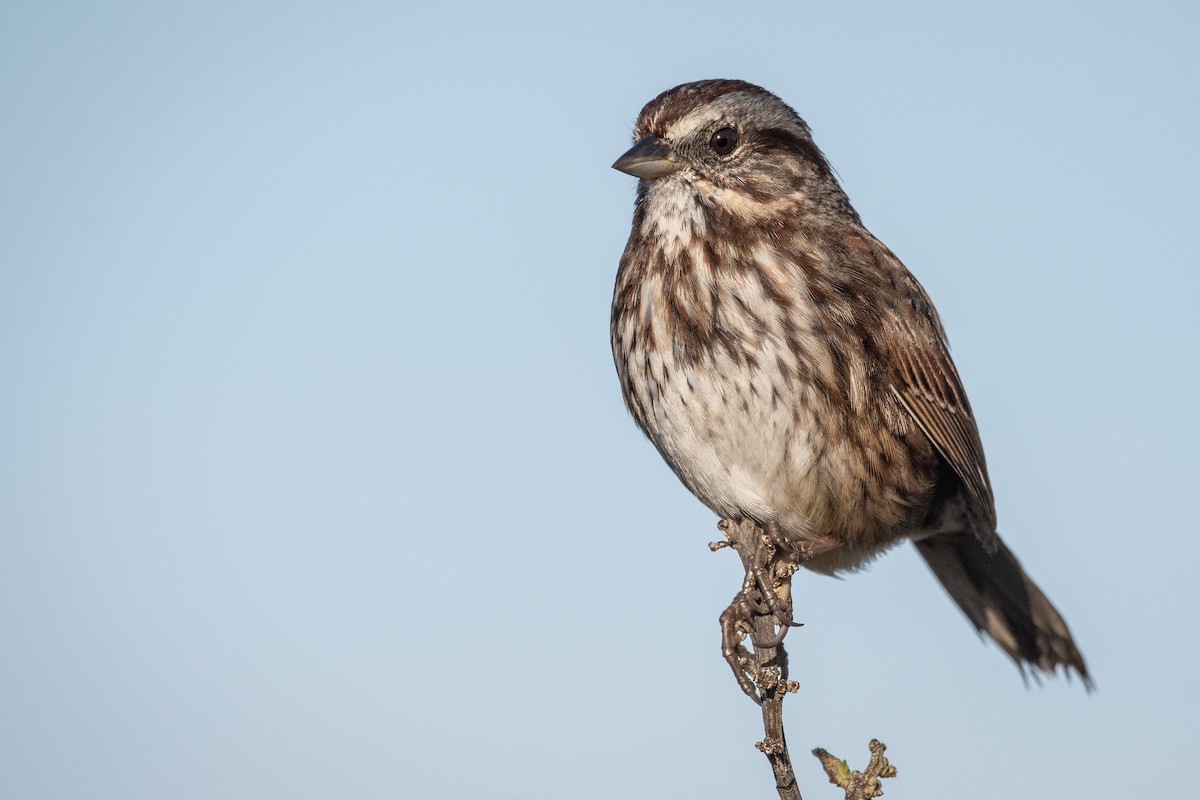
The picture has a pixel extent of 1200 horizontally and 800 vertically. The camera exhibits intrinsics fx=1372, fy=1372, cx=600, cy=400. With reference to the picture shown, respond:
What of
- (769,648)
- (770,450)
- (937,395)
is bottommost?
(769,648)

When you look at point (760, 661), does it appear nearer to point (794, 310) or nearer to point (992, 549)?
point (794, 310)

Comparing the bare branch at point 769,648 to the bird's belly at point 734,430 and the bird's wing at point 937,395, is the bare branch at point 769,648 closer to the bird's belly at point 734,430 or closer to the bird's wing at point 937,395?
the bird's belly at point 734,430

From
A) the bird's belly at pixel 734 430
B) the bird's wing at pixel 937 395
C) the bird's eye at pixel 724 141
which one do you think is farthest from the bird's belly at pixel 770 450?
the bird's eye at pixel 724 141

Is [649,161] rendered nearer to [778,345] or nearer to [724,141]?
[724,141]

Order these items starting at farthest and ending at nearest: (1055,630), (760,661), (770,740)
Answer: (1055,630) → (760,661) → (770,740)

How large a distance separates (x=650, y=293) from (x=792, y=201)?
0.77 meters

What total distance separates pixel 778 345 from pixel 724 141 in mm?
973

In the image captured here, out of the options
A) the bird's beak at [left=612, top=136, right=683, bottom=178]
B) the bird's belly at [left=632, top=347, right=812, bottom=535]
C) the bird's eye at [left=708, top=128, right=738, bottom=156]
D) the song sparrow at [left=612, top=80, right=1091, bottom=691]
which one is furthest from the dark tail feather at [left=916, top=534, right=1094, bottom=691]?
the bird's beak at [left=612, top=136, right=683, bottom=178]

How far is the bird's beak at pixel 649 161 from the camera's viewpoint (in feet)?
17.6

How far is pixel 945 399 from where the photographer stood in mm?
5676

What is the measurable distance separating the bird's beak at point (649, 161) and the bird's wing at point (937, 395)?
104 centimetres

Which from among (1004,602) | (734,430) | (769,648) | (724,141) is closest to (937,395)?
(734,430)

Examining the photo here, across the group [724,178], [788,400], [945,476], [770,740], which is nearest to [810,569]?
[945,476]

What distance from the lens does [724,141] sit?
5.53 meters
